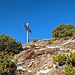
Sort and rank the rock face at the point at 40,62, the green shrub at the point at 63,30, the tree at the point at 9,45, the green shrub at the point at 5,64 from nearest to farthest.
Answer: the green shrub at the point at 5,64, the rock face at the point at 40,62, the tree at the point at 9,45, the green shrub at the point at 63,30

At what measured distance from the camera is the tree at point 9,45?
20.1 meters

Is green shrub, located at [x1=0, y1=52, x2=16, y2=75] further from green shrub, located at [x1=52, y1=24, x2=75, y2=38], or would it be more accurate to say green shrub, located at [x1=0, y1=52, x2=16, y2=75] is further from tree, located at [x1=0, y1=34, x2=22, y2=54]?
green shrub, located at [x1=52, y1=24, x2=75, y2=38]

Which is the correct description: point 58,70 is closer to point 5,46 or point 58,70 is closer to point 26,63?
point 26,63

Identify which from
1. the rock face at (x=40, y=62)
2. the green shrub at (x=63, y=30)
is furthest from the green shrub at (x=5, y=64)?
the green shrub at (x=63, y=30)

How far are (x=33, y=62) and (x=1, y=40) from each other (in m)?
5.40

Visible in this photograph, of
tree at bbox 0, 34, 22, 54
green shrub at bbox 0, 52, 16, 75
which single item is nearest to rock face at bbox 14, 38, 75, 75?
green shrub at bbox 0, 52, 16, 75

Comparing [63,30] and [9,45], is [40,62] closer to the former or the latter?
[9,45]

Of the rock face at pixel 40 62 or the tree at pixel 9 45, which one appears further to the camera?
the tree at pixel 9 45

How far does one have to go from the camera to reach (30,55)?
1800cm

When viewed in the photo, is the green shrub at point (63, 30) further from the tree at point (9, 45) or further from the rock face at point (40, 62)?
the tree at point (9, 45)

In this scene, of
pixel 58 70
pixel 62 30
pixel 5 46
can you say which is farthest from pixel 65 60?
pixel 62 30

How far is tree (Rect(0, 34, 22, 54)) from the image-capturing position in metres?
20.1

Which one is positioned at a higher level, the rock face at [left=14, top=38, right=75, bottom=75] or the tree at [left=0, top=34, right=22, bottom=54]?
the tree at [left=0, top=34, right=22, bottom=54]

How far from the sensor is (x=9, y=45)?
67.1 ft
